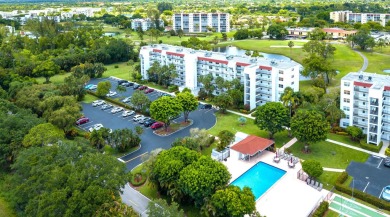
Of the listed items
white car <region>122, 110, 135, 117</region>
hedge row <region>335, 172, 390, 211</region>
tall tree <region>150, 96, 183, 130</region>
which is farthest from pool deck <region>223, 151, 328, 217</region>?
white car <region>122, 110, 135, 117</region>

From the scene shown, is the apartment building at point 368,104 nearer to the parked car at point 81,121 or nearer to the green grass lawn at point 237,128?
the green grass lawn at point 237,128

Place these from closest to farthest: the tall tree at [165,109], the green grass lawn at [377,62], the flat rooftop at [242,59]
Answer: the tall tree at [165,109]
the flat rooftop at [242,59]
the green grass lawn at [377,62]

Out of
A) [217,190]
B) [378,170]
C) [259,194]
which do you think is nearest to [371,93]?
[378,170]

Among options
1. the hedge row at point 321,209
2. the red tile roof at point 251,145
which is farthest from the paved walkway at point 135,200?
the hedge row at point 321,209

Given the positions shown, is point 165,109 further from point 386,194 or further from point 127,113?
point 386,194

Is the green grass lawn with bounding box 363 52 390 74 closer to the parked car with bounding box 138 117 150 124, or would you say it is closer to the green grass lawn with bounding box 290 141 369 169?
the green grass lawn with bounding box 290 141 369 169
